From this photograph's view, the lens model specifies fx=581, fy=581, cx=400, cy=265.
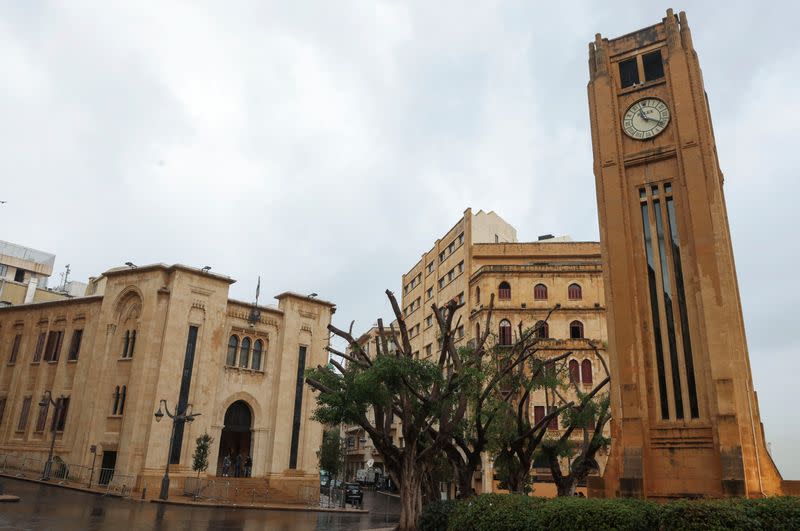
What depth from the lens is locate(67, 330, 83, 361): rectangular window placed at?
3559 cm

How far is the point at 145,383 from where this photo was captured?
103ft

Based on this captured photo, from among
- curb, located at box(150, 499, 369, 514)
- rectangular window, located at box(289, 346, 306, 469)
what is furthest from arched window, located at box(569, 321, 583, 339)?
curb, located at box(150, 499, 369, 514)

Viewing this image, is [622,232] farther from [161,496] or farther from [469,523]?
[161,496]

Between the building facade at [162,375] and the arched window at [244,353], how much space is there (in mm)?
63

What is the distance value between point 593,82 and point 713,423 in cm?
1414

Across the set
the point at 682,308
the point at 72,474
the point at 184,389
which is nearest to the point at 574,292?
the point at 682,308

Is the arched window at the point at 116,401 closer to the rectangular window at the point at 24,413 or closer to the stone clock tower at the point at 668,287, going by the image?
the rectangular window at the point at 24,413

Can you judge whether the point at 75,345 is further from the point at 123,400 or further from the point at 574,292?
the point at 574,292

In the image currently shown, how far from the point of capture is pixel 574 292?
1718 inches

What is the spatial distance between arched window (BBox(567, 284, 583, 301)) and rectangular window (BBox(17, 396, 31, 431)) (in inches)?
1459

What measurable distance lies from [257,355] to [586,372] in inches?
896

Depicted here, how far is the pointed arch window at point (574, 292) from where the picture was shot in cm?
4347

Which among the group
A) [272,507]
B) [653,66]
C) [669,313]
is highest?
[653,66]

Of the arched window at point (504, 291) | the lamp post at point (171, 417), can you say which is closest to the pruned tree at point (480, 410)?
the lamp post at point (171, 417)
